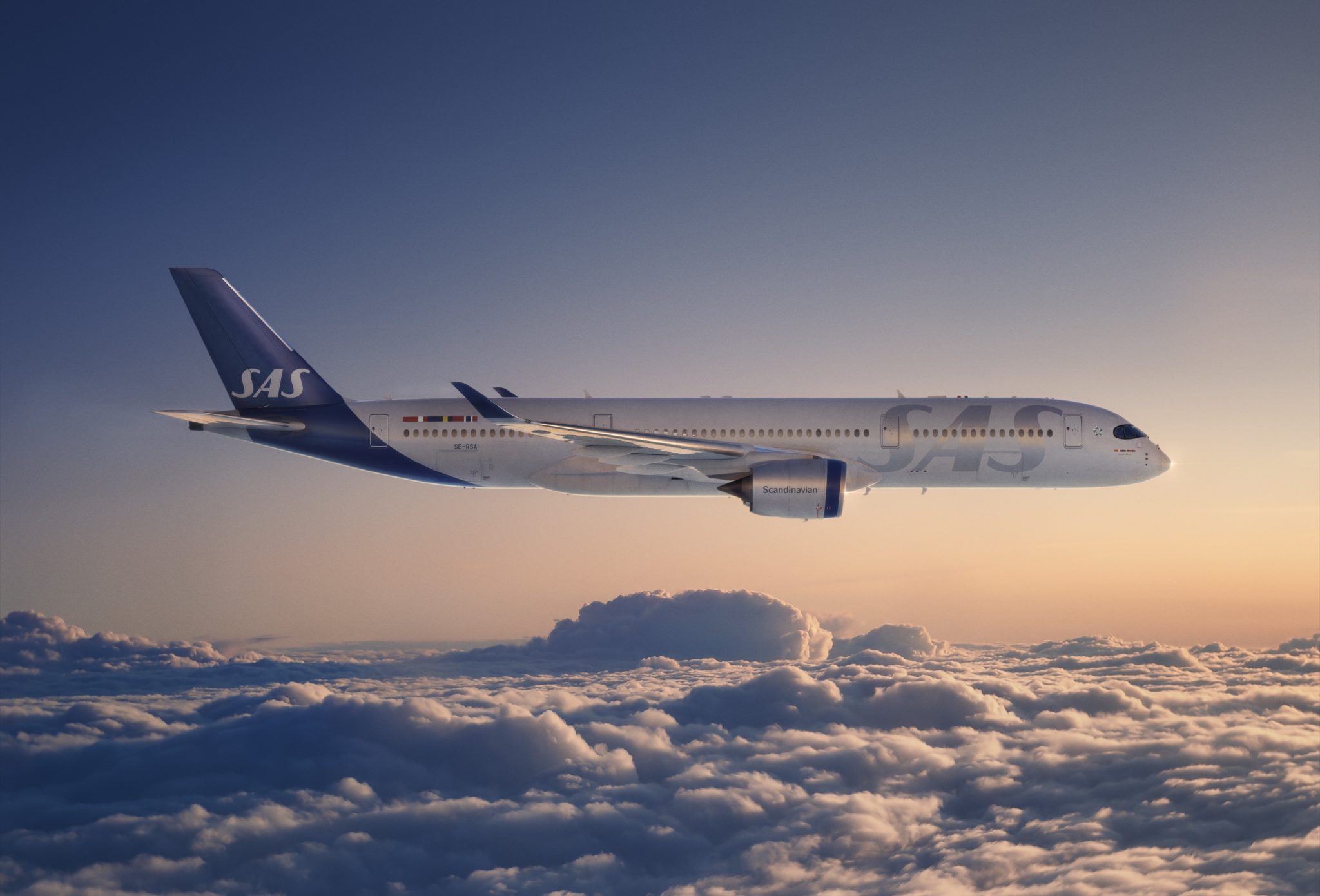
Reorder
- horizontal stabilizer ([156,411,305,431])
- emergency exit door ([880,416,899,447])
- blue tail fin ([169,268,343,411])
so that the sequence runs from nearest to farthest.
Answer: horizontal stabilizer ([156,411,305,431]) < emergency exit door ([880,416,899,447]) < blue tail fin ([169,268,343,411])

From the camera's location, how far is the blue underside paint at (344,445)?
3145 cm

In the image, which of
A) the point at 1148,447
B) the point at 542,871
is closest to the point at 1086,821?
the point at 542,871

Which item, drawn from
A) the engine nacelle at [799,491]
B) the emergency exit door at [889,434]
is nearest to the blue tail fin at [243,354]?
the engine nacelle at [799,491]

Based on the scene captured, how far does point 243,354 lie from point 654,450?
58.3 ft

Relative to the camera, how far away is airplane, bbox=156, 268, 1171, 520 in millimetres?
30406

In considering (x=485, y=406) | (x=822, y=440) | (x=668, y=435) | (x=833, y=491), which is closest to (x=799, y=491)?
(x=833, y=491)

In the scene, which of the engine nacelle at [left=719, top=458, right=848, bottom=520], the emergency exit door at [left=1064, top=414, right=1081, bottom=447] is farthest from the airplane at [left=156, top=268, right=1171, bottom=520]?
the engine nacelle at [left=719, top=458, right=848, bottom=520]

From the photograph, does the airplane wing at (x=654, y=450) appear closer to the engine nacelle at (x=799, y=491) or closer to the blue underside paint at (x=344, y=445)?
the engine nacelle at (x=799, y=491)

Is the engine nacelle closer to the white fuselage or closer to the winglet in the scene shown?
the white fuselage

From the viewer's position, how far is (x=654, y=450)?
28250 millimetres

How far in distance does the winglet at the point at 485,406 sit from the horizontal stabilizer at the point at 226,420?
946 centimetres

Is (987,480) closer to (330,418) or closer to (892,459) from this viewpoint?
(892,459)

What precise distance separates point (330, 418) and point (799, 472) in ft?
60.4

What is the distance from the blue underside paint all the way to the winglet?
531cm
